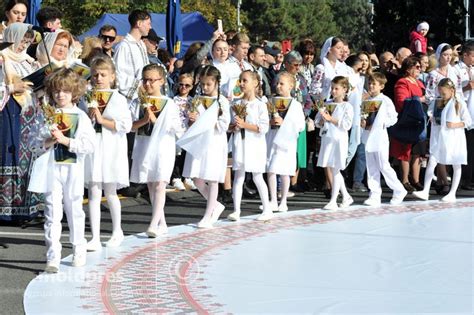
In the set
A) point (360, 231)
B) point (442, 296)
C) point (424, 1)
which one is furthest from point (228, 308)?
point (424, 1)

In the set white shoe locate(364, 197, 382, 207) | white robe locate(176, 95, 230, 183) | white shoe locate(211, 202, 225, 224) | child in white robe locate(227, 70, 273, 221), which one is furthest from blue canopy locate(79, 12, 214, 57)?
white robe locate(176, 95, 230, 183)

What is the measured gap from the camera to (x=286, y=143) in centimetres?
1299

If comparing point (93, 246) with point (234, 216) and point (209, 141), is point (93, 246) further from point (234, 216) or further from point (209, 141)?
point (234, 216)

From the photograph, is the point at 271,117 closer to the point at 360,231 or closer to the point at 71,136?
the point at 360,231

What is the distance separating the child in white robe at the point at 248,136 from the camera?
12242 mm

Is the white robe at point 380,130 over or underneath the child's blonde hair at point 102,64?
underneath

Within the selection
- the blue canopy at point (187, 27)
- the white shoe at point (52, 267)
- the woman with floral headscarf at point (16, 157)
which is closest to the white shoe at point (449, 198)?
the woman with floral headscarf at point (16, 157)

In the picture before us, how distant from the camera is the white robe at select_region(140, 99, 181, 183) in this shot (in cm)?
1090

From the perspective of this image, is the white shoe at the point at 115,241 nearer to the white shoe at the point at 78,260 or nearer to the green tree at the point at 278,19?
the white shoe at the point at 78,260

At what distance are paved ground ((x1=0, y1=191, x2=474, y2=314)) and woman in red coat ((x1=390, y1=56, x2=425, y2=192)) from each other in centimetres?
55

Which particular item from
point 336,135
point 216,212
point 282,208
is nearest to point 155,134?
point 216,212

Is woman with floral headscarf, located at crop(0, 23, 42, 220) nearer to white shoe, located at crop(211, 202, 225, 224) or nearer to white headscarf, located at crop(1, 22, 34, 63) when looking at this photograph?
white headscarf, located at crop(1, 22, 34, 63)

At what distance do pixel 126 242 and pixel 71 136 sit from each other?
1.85m

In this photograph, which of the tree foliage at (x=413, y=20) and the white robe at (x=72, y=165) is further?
the tree foliage at (x=413, y=20)
